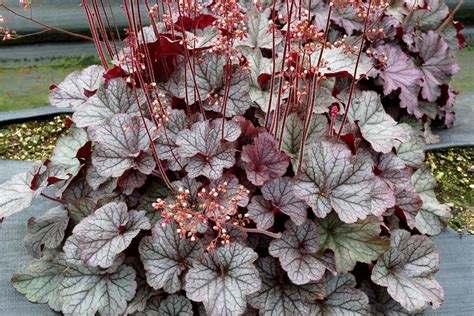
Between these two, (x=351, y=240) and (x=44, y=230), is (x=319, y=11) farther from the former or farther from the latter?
(x=44, y=230)

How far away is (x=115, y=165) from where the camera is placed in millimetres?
1834

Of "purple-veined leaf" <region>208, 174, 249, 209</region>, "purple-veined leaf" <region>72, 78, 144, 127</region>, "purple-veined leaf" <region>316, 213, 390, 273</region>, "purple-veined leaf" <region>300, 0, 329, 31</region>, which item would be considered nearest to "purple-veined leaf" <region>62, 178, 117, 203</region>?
"purple-veined leaf" <region>72, 78, 144, 127</region>

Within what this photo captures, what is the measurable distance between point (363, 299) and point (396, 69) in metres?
1.16

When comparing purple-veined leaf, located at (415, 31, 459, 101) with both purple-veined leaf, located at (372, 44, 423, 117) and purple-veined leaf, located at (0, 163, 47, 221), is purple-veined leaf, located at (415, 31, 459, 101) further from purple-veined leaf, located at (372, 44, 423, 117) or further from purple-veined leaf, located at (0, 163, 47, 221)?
purple-veined leaf, located at (0, 163, 47, 221)

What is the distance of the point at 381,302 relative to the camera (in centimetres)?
191

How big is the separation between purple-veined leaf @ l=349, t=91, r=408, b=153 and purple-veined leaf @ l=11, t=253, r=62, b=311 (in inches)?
46.3

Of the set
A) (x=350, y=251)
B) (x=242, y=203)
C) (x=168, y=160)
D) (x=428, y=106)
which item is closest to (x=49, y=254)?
(x=168, y=160)

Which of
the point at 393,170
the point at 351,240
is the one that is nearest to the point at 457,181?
the point at 393,170

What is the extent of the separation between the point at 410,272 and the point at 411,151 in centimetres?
59

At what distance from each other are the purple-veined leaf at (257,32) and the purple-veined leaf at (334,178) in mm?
603

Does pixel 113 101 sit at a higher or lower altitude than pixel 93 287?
higher

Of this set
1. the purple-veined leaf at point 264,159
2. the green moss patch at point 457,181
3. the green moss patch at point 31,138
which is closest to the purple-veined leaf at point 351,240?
the purple-veined leaf at point 264,159

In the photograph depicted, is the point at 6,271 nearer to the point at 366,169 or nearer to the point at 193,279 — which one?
the point at 193,279

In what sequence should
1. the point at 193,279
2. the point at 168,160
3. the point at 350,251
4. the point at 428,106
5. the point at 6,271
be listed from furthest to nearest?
the point at 428,106 < the point at 6,271 < the point at 168,160 < the point at 350,251 < the point at 193,279
